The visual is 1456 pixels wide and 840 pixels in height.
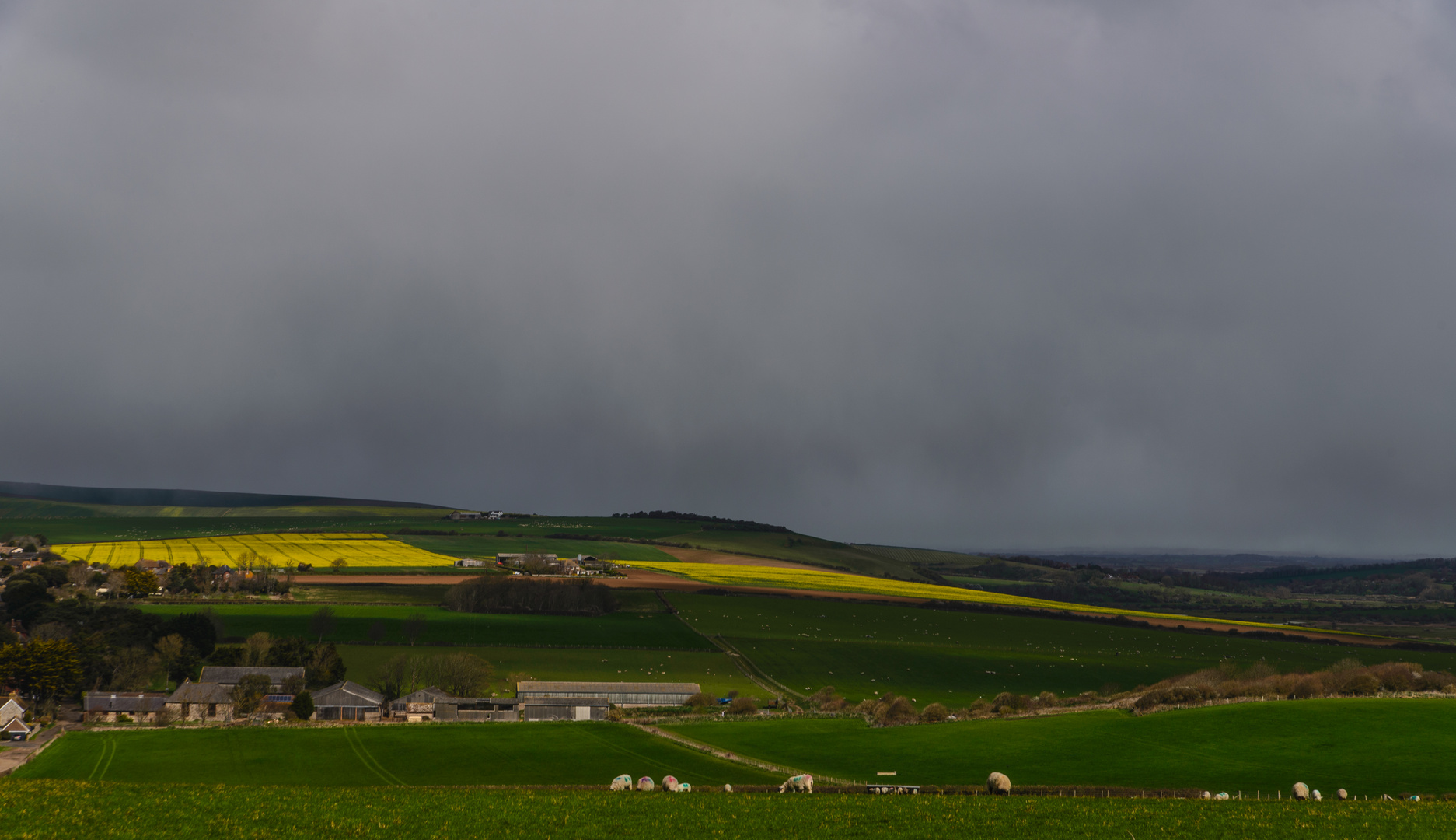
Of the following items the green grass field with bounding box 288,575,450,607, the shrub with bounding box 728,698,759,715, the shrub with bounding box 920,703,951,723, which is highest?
the shrub with bounding box 920,703,951,723

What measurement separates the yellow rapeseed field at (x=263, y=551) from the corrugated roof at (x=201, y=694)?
2446 inches

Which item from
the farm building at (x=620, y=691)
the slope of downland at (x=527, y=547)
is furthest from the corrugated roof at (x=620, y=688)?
the slope of downland at (x=527, y=547)

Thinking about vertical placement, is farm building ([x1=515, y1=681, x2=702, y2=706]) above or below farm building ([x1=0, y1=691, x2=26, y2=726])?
above

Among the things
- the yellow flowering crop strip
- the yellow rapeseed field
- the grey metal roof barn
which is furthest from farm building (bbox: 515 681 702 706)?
the yellow rapeseed field

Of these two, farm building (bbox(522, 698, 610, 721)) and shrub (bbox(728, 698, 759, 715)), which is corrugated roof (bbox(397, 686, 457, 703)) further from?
shrub (bbox(728, 698, 759, 715))

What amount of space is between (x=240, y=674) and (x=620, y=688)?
1285 inches

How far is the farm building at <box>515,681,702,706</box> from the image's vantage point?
78.4 metres

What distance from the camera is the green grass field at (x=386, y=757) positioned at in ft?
153

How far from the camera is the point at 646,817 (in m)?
24.8

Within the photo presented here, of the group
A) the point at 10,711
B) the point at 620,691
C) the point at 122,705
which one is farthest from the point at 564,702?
the point at 10,711

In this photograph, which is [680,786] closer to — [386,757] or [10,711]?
[386,757]

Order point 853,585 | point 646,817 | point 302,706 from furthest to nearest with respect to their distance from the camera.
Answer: point 853,585
point 302,706
point 646,817

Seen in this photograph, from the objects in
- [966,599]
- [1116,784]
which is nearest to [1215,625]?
[966,599]

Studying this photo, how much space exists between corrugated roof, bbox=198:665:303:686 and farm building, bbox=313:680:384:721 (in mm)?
A: 6267
